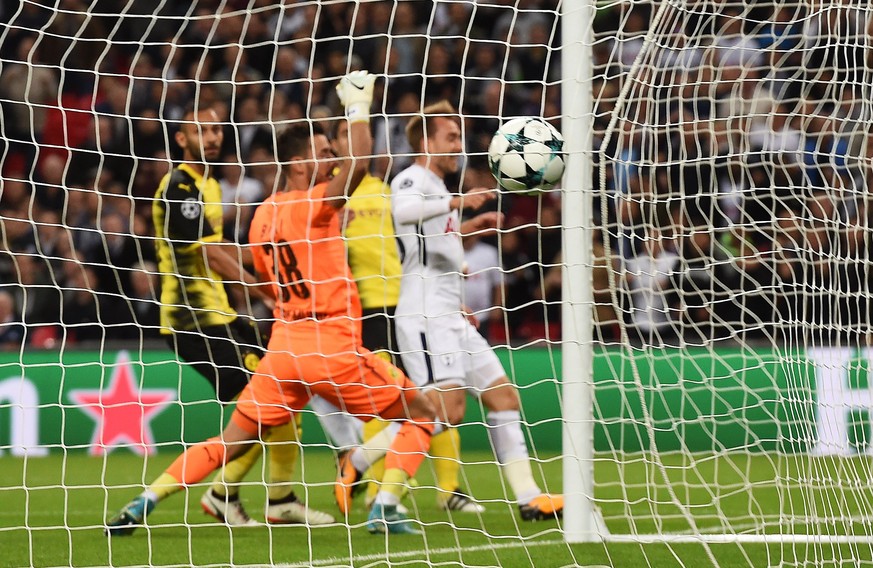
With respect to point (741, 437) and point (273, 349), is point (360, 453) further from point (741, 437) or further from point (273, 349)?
point (741, 437)

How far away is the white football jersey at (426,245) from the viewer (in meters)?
5.62

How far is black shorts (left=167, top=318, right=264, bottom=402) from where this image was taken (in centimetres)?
654

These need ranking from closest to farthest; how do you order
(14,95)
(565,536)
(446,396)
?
(565,536)
(446,396)
(14,95)

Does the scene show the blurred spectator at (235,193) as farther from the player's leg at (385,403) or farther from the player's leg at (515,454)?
the player's leg at (385,403)

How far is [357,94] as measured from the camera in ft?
15.3

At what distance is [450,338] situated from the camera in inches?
238

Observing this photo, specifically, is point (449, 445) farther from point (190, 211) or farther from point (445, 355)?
point (190, 211)

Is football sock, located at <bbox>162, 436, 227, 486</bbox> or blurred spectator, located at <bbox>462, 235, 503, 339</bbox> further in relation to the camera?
blurred spectator, located at <bbox>462, 235, 503, 339</bbox>

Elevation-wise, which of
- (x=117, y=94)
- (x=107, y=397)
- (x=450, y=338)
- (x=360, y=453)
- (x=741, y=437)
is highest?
(x=117, y=94)

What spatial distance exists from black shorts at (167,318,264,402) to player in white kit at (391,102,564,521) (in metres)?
0.97

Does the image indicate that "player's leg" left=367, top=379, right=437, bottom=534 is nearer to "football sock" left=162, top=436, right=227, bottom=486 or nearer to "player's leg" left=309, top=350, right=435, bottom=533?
"player's leg" left=309, top=350, right=435, bottom=533

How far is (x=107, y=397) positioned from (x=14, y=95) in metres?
3.06

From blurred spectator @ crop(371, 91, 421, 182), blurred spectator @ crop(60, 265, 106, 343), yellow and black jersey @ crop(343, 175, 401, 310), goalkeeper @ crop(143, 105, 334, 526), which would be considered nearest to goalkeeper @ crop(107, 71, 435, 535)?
goalkeeper @ crop(143, 105, 334, 526)

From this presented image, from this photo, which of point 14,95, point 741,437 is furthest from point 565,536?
point 14,95
